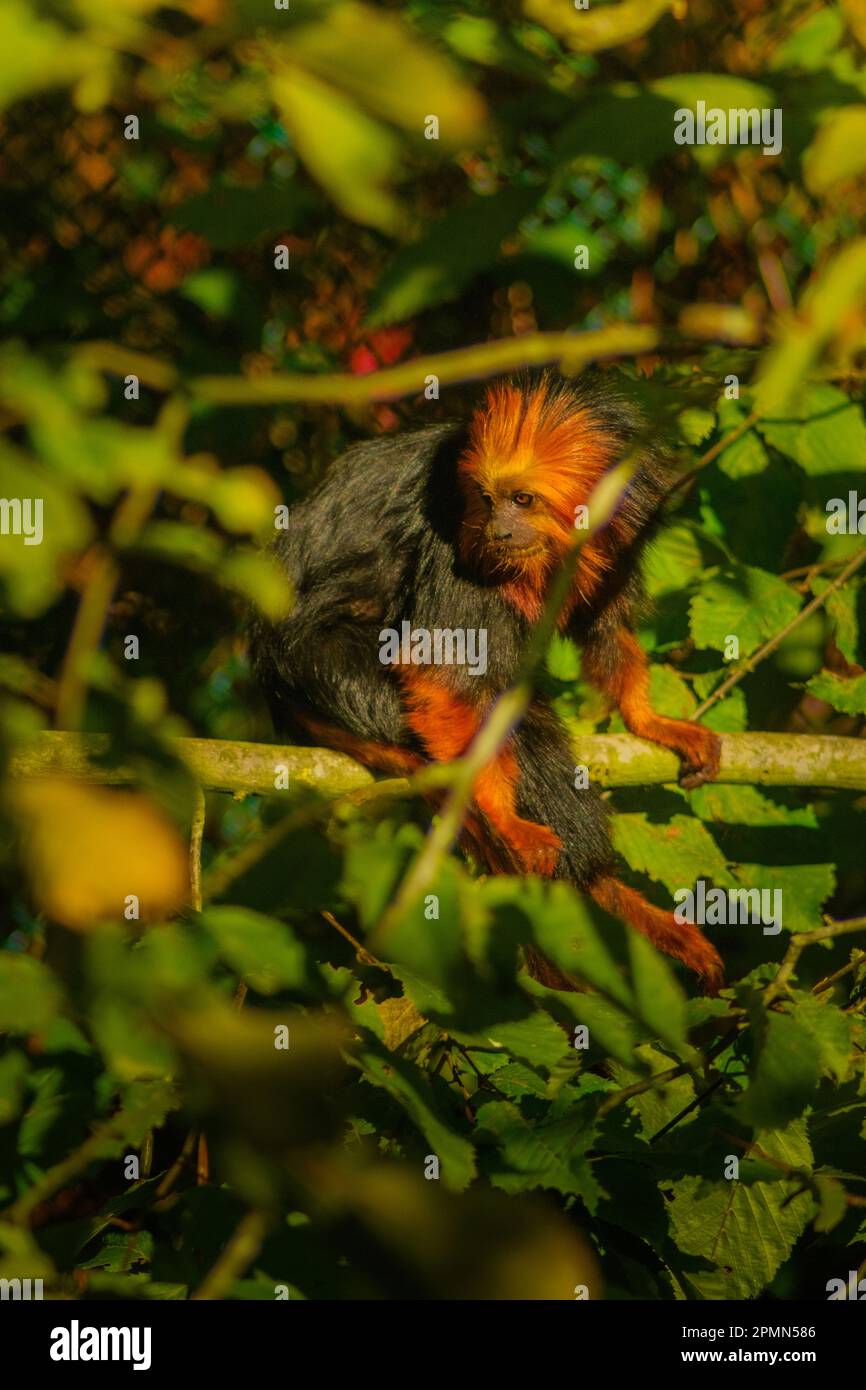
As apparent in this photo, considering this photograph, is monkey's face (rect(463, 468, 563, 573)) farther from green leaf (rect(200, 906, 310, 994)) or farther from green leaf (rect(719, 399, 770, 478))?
green leaf (rect(200, 906, 310, 994))

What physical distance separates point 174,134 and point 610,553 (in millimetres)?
2555

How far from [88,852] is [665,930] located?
2.73m

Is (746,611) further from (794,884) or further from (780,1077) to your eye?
(780,1077)

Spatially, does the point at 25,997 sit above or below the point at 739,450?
below

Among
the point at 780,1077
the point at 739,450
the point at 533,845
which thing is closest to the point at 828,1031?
the point at 780,1077

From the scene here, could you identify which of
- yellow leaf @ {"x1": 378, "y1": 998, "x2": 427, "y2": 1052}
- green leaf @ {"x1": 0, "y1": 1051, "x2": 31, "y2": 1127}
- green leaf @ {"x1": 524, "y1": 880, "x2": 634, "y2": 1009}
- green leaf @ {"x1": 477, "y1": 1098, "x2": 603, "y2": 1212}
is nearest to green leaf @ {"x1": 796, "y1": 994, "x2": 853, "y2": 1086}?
green leaf @ {"x1": 477, "y1": 1098, "x2": 603, "y2": 1212}

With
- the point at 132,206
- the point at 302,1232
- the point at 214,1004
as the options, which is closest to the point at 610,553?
the point at 132,206

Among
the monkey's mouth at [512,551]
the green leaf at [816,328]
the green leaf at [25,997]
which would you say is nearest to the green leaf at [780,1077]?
the green leaf at [25,997]

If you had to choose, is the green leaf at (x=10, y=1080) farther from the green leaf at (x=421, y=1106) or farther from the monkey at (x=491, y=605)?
the monkey at (x=491, y=605)

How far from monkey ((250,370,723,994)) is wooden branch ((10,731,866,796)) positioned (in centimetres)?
6

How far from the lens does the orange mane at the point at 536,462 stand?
3352mm

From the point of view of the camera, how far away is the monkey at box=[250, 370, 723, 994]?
3271mm

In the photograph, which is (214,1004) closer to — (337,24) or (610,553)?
(337,24)

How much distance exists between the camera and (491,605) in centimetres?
352
